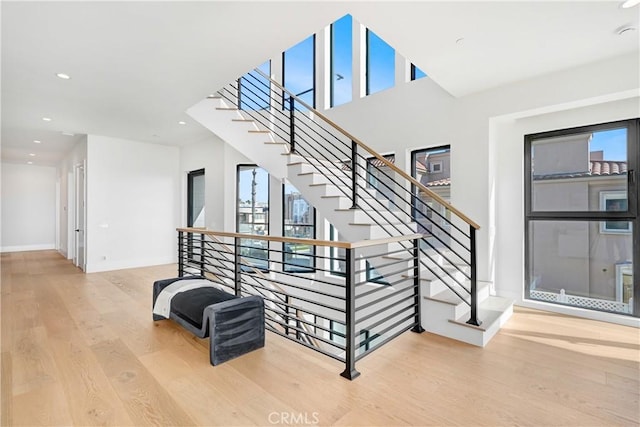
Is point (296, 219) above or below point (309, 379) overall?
above

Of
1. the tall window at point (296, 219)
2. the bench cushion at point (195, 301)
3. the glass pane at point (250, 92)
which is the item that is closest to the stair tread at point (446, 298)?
the bench cushion at point (195, 301)

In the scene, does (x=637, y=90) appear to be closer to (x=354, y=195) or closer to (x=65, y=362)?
(x=354, y=195)

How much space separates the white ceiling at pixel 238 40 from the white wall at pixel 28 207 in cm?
722

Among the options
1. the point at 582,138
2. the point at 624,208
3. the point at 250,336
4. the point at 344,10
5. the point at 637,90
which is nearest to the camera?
the point at 344,10

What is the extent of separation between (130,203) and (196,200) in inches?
53.6

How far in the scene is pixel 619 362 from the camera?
2.42 m

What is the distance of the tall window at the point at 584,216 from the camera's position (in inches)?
129

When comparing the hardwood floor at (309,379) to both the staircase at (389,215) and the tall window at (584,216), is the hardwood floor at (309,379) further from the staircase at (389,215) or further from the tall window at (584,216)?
the tall window at (584,216)

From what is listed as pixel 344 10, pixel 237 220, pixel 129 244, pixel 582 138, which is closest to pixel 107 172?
pixel 129 244

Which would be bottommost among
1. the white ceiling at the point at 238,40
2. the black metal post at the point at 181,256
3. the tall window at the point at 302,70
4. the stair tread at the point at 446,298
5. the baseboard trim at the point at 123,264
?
the baseboard trim at the point at 123,264

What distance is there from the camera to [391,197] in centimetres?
482

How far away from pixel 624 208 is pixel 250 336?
161 inches

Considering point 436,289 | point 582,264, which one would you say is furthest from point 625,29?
point 436,289

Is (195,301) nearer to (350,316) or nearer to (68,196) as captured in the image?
(350,316)
